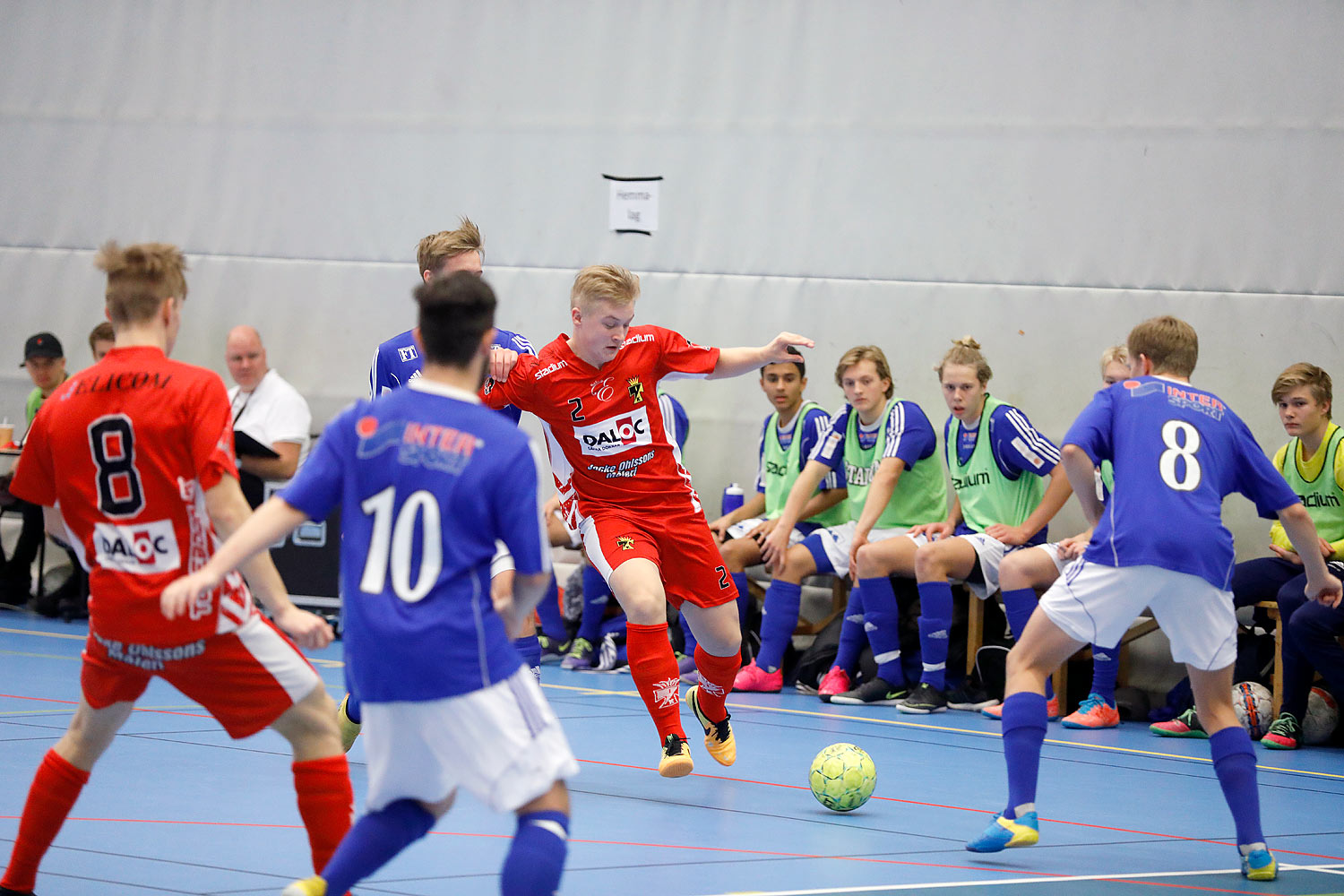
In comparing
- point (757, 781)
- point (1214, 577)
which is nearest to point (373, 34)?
point (757, 781)

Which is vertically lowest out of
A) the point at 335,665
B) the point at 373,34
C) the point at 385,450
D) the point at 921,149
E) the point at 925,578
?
the point at 335,665

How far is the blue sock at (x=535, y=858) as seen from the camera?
271cm

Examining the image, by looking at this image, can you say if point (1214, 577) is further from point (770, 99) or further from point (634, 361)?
point (770, 99)

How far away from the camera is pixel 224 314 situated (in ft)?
37.1

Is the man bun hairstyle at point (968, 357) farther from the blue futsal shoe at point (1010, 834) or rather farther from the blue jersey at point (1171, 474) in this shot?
the blue futsal shoe at point (1010, 834)

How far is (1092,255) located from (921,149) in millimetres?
1395

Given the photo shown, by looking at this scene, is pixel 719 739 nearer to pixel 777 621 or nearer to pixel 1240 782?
pixel 1240 782

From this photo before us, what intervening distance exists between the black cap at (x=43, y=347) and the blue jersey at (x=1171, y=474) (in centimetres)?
848

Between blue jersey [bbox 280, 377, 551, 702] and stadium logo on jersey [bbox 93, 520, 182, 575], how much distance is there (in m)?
0.59

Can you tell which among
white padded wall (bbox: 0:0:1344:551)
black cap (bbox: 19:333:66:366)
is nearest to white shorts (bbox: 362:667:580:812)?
white padded wall (bbox: 0:0:1344:551)

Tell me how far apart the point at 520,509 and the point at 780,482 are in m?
6.50

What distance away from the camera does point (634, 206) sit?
10344mm

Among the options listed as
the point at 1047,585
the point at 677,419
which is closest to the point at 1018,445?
the point at 1047,585

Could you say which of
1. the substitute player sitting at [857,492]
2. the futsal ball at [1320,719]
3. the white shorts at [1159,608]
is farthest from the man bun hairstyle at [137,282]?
the futsal ball at [1320,719]
